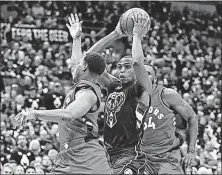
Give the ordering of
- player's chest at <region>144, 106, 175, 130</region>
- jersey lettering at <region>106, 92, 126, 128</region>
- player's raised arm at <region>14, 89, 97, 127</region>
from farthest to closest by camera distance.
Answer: player's chest at <region>144, 106, 175, 130</region> < jersey lettering at <region>106, 92, 126, 128</region> < player's raised arm at <region>14, 89, 97, 127</region>

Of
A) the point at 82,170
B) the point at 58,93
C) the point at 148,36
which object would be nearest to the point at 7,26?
the point at 58,93

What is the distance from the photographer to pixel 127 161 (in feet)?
18.8

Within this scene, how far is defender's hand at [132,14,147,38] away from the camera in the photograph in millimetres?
5715

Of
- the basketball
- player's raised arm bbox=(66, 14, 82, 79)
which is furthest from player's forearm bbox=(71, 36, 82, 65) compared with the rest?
the basketball

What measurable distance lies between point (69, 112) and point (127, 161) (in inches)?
45.8

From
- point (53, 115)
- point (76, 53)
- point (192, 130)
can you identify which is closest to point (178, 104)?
point (192, 130)

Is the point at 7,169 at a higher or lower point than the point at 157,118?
lower

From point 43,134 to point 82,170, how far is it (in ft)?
26.1

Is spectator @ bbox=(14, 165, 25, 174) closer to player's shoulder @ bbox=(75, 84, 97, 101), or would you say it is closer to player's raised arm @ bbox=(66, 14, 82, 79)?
player's raised arm @ bbox=(66, 14, 82, 79)

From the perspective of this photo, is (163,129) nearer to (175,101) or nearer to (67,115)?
(175,101)

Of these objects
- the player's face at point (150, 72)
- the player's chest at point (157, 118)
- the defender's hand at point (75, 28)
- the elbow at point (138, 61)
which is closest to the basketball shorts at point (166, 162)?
the player's chest at point (157, 118)

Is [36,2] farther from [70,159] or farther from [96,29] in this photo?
[70,159]

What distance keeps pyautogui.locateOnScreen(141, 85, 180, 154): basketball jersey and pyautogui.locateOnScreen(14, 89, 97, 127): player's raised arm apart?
146cm

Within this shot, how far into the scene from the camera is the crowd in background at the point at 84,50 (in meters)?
12.9
